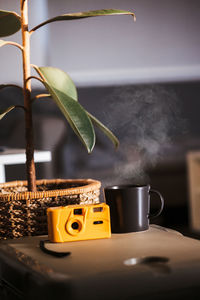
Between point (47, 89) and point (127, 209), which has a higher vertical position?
point (47, 89)

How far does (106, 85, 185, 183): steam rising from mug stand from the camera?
10.3ft

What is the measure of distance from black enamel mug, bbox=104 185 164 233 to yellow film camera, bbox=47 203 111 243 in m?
0.03

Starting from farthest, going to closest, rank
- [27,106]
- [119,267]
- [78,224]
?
[27,106], [78,224], [119,267]

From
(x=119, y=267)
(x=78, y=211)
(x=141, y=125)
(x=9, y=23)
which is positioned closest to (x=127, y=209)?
(x=78, y=211)

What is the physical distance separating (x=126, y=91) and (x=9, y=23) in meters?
2.29

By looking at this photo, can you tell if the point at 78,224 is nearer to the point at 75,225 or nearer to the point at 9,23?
the point at 75,225

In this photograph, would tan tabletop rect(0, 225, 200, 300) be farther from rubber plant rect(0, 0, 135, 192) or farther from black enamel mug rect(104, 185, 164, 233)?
rubber plant rect(0, 0, 135, 192)

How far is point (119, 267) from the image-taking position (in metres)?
0.60

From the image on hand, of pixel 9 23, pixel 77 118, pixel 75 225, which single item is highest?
pixel 9 23

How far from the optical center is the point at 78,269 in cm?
60

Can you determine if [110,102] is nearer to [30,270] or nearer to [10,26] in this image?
[10,26]

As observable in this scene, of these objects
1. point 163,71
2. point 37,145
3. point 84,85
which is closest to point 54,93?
point 37,145

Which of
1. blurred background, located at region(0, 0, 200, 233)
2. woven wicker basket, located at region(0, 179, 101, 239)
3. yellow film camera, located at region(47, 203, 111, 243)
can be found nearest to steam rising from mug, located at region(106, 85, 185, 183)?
blurred background, located at region(0, 0, 200, 233)

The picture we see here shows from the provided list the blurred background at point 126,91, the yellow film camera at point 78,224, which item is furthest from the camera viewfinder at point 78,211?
the blurred background at point 126,91
